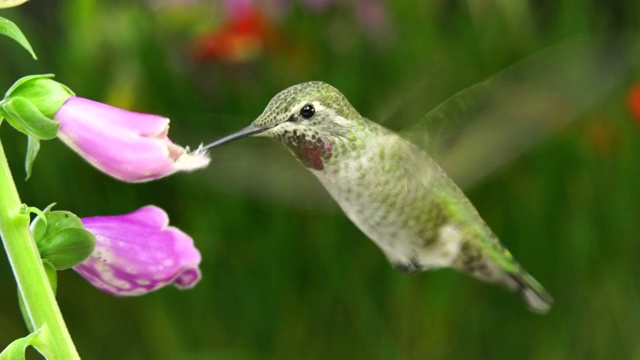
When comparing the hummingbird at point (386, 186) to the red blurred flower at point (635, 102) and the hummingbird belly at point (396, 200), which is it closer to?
the hummingbird belly at point (396, 200)

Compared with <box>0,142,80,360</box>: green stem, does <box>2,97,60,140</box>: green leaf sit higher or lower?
higher

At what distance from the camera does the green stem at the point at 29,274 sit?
54 centimetres

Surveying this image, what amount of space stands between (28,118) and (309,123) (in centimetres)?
15

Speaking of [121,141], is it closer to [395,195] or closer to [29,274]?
[29,274]

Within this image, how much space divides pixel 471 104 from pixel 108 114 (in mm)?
291

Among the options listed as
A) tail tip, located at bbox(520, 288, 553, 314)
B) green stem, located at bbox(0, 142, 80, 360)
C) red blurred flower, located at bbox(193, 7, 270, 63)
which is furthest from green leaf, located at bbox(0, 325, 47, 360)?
red blurred flower, located at bbox(193, 7, 270, 63)

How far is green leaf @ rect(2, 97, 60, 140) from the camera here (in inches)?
22.7

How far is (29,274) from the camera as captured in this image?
1.79 ft

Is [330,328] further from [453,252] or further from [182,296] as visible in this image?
[453,252]

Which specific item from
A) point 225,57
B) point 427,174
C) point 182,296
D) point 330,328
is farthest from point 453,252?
point 182,296

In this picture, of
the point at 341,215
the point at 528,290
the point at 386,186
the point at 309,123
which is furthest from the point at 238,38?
the point at 309,123

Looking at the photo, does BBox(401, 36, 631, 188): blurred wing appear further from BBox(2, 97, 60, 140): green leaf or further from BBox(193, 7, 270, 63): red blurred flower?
BBox(193, 7, 270, 63): red blurred flower

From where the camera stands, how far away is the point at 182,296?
8.11ft

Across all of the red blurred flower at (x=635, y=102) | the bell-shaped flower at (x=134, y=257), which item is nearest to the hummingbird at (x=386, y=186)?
the bell-shaped flower at (x=134, y=257)
